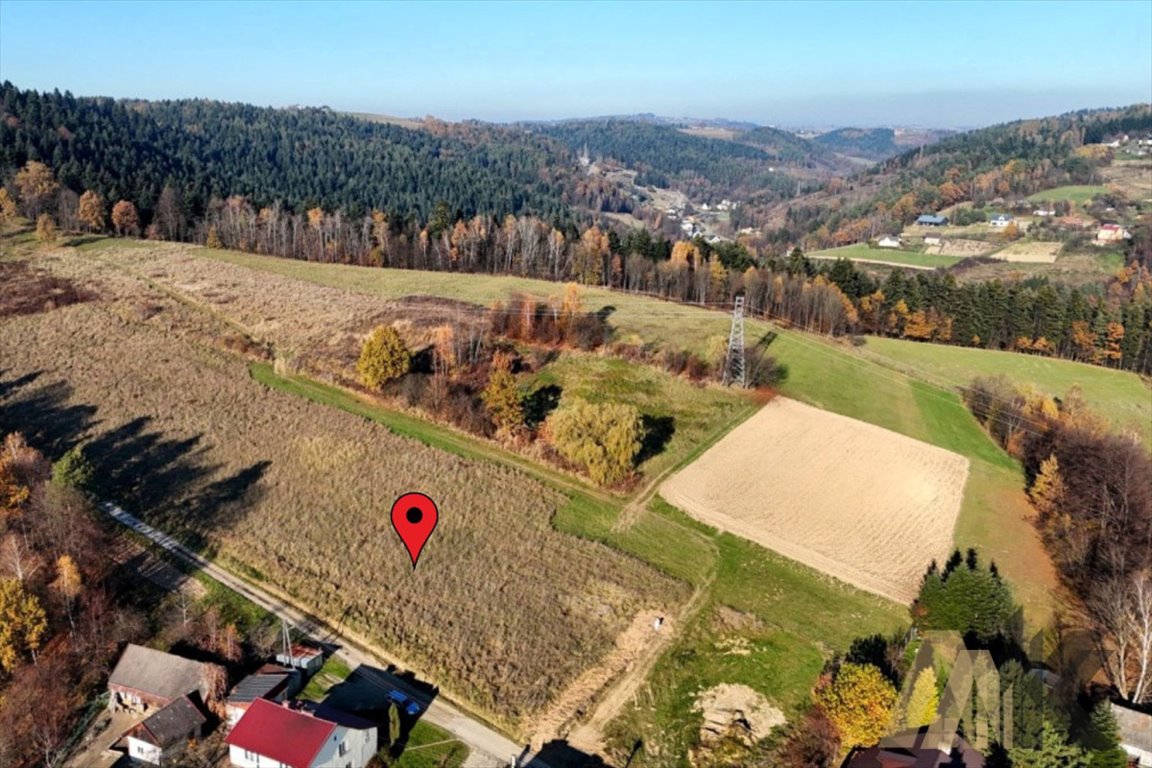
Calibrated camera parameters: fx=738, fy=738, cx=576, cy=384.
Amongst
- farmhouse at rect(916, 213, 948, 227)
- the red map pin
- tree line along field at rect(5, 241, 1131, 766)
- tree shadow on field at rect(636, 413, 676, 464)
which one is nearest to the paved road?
tree line along field at rect(5, 241, 1131, 766)

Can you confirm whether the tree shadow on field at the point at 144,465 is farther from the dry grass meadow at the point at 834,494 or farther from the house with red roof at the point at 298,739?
the dry grass meadow at the point at 834,494

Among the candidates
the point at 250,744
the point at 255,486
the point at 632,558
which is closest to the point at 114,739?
the point at 250,744

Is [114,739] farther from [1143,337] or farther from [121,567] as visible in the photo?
[1143,337]

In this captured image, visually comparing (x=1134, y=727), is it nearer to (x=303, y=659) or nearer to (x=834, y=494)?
(x=834, y=494)

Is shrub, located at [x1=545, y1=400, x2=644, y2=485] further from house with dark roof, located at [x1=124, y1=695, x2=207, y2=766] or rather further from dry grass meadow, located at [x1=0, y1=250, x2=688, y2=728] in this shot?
house with dark roof, located at [x1=124, y1=695, x2=207, y2=766]

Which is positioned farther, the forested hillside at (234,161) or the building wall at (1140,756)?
the forested hillside at (234,161)

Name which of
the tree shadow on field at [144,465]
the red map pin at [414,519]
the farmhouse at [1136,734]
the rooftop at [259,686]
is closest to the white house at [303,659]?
the rooftop at [259,686]

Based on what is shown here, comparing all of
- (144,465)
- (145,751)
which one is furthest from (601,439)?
(144,465)
